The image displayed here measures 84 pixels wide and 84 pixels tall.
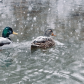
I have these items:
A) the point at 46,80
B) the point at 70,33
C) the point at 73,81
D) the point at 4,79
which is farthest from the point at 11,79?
the point at 70,33

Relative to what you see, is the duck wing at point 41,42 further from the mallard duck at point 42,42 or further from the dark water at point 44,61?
the dark water at point 44,61

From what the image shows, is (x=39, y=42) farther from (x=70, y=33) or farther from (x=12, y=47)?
(x=70, y=33)

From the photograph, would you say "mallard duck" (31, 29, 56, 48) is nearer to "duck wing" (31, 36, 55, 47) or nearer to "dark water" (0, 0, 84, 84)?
"duck wing" (31, 36, 55, 47)

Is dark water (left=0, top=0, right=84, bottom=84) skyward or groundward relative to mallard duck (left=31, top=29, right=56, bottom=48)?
groundward

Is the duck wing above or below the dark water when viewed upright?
above

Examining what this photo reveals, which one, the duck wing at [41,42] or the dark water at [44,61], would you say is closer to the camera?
the dark water at [44,61]

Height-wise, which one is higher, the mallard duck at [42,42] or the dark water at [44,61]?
the mallard duck at [42,42]

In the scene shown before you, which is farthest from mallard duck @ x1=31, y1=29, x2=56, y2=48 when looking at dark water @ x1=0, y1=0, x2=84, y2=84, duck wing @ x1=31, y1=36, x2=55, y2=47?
dark water @ x1=0, y1=0, x2=84, y2=84

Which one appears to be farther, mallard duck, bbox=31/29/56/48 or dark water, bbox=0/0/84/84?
mallard duck, bbox=31/29/56/48

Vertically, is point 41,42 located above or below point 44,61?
above

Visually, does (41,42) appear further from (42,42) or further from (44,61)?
(44,61)

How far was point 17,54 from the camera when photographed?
26.3 feet

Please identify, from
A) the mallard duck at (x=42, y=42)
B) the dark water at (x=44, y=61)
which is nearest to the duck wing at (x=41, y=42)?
the mallard duck at (x=42, y=42)

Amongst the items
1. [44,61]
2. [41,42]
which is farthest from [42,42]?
[44,61]
